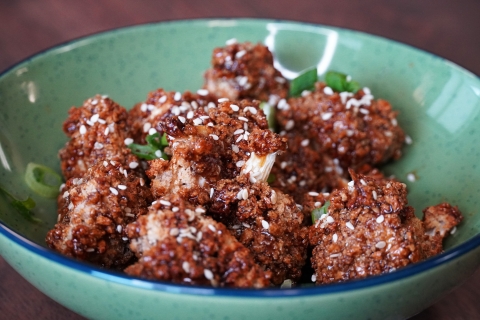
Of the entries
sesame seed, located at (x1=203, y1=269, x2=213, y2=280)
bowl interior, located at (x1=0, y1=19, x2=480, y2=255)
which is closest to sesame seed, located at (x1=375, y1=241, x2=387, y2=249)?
bowl interior, located at (x1=0, y1=19, x2=480, y2=255)

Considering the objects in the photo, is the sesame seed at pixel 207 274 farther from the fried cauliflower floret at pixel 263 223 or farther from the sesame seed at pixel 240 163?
the sesame seed at pixel 240 163

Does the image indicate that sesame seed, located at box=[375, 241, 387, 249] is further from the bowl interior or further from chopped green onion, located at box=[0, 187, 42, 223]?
chopped green onion, located at box=[0, 187, 42, 223]

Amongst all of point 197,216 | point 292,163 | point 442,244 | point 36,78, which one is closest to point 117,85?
point 36,78

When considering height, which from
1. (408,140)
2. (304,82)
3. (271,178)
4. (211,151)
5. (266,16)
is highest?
(211,151)

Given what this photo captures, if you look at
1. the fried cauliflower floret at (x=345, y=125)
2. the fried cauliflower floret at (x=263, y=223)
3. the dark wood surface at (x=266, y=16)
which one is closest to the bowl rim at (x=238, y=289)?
the fried cauliflower floret at (x=263, y=223)

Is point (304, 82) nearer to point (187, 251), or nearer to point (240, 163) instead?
point (240, 163)

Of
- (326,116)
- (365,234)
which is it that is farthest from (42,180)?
(365,234)

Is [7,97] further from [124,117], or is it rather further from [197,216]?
[197,216]
